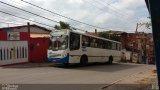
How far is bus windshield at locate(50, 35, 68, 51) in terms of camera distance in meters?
26.0

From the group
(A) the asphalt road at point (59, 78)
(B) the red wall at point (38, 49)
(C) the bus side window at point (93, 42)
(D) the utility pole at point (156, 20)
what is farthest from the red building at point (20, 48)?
(D) the utility pole at point (156, 20)

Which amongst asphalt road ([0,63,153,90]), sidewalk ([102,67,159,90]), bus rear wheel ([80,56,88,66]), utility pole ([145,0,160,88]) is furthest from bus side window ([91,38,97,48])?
utility pole ([145,0,160,88])

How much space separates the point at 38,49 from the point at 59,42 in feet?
24.1

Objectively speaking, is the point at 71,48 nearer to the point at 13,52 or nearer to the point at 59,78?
the point at 13,52

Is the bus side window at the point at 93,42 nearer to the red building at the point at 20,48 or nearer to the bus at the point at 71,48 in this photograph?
the bus at the point at 71,48

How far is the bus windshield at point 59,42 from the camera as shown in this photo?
2597cm

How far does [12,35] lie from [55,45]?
15.2 feet

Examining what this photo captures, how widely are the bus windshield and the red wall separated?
20.7 feet

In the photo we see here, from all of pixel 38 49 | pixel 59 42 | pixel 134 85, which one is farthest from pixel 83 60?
pixel 134 85

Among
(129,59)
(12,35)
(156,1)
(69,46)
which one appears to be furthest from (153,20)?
(129,59)

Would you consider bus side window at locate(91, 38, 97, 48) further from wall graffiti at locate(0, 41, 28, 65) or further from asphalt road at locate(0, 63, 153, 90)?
asphalt road at locate(0, 63, 153, 90)

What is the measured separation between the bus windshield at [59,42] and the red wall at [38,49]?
6.31 m

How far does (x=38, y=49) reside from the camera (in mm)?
33312

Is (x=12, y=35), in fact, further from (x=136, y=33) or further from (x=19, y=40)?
(x=136, y=33)
